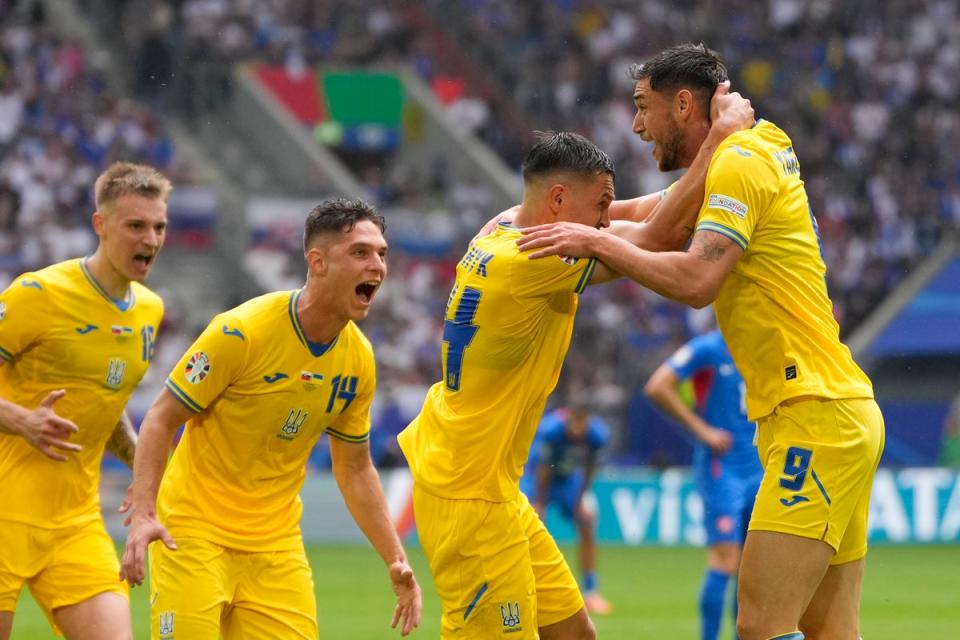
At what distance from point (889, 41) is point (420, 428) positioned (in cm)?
2576

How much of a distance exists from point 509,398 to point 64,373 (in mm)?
2387

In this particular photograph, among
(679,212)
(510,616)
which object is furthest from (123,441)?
(679,212)

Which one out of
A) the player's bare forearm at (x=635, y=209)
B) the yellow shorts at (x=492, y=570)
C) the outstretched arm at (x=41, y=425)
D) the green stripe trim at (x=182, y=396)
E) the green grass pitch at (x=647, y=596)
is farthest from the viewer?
the green grass pitch at (x=647, y=596)

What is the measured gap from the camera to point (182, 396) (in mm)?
6457

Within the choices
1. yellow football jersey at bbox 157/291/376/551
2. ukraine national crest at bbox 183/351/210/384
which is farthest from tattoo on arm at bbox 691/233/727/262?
ukraine national crest at bbox 183/351/210/384

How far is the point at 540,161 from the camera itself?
6.19 metres

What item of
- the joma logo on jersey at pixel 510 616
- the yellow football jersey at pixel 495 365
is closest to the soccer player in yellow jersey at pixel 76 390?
the yellow football jersey at pixel 495 365

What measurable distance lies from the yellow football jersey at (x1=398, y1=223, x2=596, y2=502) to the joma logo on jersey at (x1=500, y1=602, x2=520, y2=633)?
17.4 inches

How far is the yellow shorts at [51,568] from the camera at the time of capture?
722 centimetres

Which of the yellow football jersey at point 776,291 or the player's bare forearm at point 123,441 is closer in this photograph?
the yellow football jersey at point 776,291

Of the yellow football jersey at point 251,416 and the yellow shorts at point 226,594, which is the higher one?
the yellow football jersey at point 251,416

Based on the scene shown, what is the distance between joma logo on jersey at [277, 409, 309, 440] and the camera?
22.1ft

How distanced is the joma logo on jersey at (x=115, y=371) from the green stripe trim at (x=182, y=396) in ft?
3.75

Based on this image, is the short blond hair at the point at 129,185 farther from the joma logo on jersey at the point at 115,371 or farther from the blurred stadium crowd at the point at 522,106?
the blurred stadium crowd at the point at 522,106
